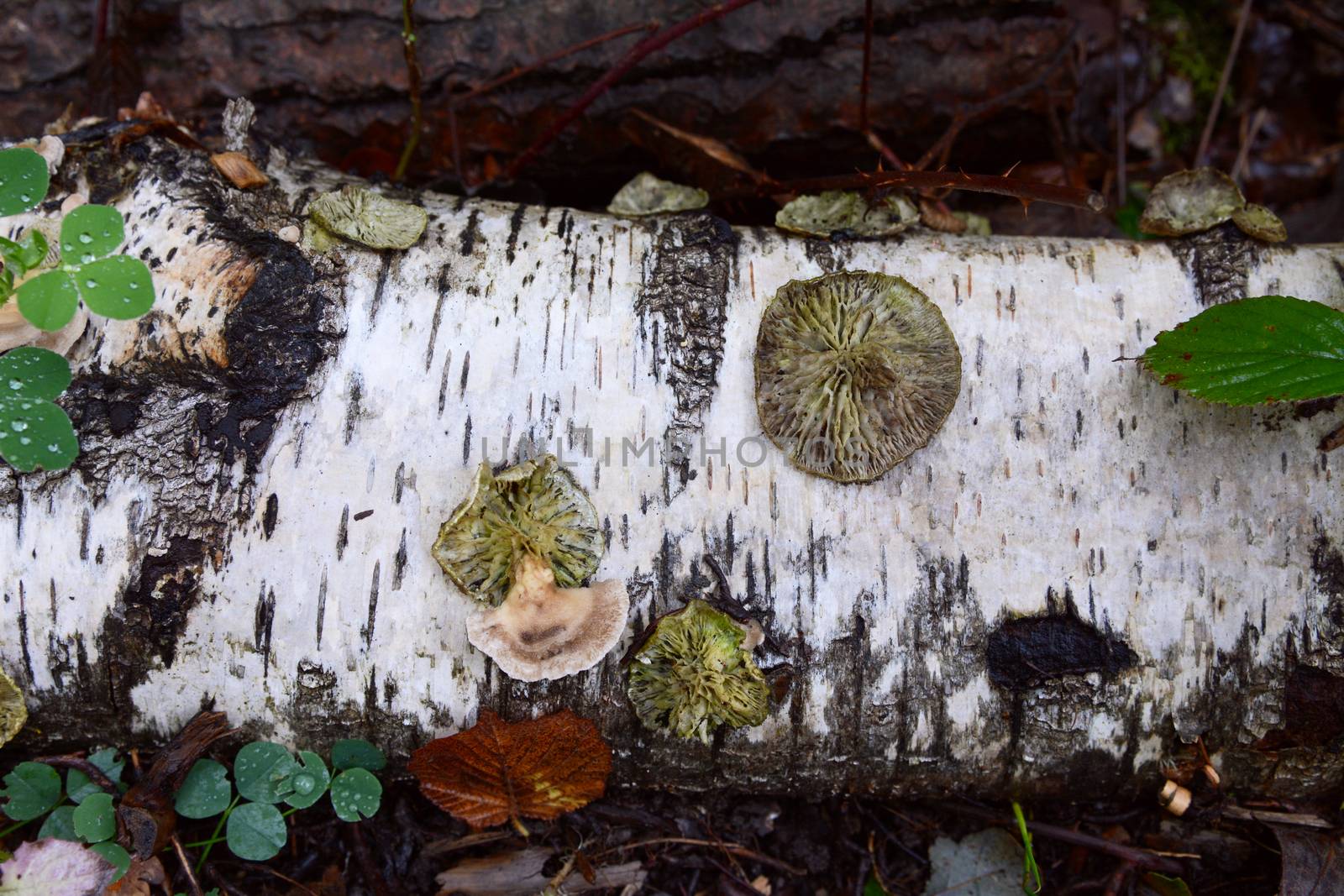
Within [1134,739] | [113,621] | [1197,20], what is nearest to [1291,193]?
[1197,20]

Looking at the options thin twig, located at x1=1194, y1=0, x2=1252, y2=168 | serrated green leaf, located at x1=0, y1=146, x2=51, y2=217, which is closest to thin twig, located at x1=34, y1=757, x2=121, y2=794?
serrated green leaf, located at x1=0, y1=146, x2=51, y2=217

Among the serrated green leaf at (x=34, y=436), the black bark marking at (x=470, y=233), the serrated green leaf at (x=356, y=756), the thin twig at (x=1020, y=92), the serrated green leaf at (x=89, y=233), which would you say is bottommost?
the serrated green leaf at (x=356, y=756)

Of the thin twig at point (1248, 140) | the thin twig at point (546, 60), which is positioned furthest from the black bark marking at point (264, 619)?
the thin twig at point (1248, 140)

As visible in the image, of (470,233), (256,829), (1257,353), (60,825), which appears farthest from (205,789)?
(1257,353)

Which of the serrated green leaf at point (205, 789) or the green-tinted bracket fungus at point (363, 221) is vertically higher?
the green-tinted bracket fungus at point (363, 221)

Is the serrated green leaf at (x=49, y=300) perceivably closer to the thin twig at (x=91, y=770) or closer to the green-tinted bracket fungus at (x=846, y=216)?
the thin twig at (x=91, y=770)

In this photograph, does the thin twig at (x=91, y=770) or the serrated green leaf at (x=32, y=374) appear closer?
the serrated green leaf at (x=32, y=374)

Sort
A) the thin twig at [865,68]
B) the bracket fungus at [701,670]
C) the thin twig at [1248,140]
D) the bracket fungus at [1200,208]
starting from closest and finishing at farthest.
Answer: the bracket fungus at [701,670] < the bracket fungus at [1200,208] < the thin twig at [865,68] < the thin twig at [1248,140]

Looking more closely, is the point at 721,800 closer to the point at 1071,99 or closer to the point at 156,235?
the point at 156,235
